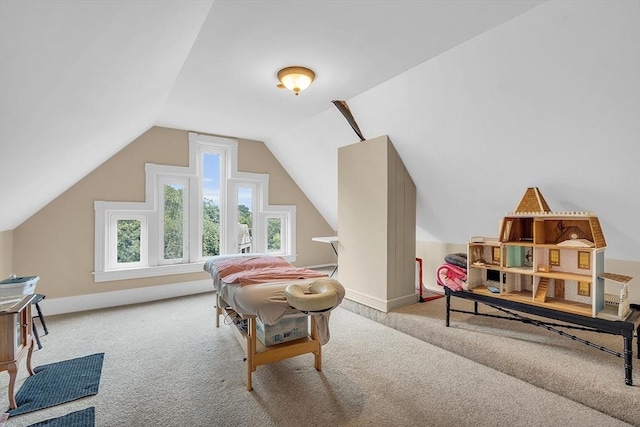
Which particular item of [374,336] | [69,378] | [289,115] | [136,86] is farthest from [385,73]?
[69,378]

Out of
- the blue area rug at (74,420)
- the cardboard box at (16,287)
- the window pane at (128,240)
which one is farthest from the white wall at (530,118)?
the cardboard box at (16,287)

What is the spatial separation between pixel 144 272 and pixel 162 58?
2.96 metres

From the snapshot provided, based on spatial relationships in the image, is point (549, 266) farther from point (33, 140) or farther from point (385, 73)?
point (33, 140)

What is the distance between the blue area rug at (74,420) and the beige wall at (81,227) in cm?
224

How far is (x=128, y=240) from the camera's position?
13.2 ft

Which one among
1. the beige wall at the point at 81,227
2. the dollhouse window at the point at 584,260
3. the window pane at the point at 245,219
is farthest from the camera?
the window pane at the point at 245,219

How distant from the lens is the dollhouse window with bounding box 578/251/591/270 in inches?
84.8

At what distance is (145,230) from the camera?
13.4 feet

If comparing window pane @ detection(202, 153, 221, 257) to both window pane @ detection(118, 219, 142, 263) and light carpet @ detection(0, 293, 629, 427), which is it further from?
light carpet @ detection(0, 293, 629, 427)

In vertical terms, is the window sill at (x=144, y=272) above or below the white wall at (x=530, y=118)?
below

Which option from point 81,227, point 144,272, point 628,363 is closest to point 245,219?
point 144,272

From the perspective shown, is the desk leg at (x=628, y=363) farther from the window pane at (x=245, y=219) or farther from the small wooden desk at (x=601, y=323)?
the window pane at (x=245, y=219)

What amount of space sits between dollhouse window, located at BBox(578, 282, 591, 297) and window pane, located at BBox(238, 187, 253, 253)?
4.10 metres

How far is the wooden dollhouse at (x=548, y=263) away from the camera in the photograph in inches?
79.9
